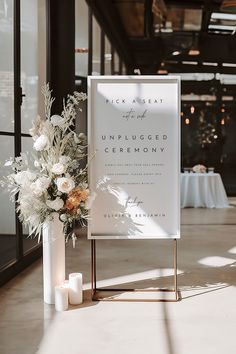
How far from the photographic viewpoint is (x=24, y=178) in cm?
350

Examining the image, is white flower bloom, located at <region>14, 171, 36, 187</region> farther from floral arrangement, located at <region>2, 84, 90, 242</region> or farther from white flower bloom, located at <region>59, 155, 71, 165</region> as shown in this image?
white flower bloom, located at <region>59, 155, 71, 165</region>

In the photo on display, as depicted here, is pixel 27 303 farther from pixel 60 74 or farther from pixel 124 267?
pixel 60 74

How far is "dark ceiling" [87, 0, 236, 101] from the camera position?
38.1 ft

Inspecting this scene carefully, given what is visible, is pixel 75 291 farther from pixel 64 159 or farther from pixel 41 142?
pixel 41 142

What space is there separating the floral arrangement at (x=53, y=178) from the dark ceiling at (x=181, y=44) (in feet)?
26.4

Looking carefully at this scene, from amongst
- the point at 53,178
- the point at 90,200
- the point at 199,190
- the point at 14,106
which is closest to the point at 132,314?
the point at 90,200

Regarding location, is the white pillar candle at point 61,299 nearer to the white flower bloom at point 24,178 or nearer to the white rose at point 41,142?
the white flower bloom at point 24,178

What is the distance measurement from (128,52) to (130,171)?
10.2 metres


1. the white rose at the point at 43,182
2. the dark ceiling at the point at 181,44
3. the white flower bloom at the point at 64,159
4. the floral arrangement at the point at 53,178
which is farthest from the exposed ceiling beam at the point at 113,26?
the white rose at the point at 43,182

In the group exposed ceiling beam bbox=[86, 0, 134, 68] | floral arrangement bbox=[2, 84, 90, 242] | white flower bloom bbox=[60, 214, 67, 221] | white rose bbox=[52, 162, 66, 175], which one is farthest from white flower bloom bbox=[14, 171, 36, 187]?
exposed ceiling beam bbox=[86, 0, 134, 68]

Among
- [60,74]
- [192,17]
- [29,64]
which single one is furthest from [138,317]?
[192,17]

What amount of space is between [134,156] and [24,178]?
0.89 m

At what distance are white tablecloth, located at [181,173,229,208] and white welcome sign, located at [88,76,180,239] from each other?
673 cm

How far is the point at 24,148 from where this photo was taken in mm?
A: 5047
